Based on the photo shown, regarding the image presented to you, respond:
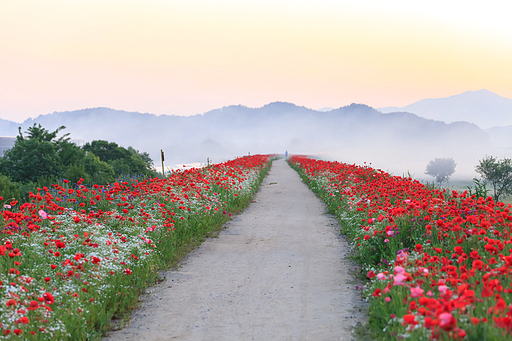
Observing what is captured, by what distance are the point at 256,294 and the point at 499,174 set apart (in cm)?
5333

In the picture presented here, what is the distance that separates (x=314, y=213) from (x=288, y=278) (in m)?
6.45

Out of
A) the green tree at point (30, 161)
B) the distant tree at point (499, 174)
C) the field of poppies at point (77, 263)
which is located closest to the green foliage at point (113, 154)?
the green tree at point (30, 161)

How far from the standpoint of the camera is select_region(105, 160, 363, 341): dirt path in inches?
169

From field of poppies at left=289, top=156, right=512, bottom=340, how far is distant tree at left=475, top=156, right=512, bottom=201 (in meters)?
47.6

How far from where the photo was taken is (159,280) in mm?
6059

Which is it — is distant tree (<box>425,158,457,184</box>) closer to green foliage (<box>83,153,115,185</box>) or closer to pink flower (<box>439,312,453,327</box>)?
green foliage (<box>83,153,115,185</box>)

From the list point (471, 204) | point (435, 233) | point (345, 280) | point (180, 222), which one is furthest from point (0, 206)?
point (471, 204)

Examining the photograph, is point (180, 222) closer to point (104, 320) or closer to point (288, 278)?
point (288, 278)

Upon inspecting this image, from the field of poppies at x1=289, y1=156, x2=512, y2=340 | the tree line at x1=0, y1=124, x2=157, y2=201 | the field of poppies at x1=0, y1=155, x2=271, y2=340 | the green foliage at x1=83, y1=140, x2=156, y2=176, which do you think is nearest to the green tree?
the tree line at x1=0, y1=124, x2=157, y2=201

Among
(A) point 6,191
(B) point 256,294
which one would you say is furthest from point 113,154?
(B) point 256,294

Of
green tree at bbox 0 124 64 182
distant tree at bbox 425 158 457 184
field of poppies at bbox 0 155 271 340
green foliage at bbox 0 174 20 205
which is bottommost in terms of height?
distant tree at bbox 425 158 457 184

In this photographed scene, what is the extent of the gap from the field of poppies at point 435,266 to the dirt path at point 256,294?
0.48m

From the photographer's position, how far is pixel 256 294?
5.37 metres

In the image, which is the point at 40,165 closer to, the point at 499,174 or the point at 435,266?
the point at 435,266
